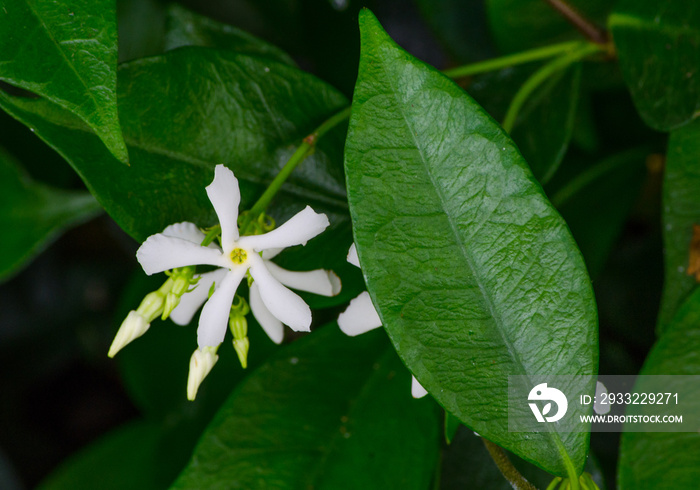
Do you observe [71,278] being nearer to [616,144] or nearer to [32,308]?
[32,308]

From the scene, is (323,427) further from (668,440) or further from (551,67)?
(551,67)

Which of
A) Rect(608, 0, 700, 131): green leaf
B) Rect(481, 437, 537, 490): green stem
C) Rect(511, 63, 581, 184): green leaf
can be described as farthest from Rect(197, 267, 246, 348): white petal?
Rect(608, 0, 700, 131): green leaf

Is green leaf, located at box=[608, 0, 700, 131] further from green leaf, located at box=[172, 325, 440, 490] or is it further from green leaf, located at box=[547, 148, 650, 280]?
green leaf, located at box=[172, 325, 440, 490]

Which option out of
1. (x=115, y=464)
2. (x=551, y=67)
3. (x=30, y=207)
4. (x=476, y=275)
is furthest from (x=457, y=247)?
(x=115, y=464)

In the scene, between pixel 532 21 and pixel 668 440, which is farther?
pixel 532 21

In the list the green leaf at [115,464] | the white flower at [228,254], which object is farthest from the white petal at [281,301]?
the green leaf at [115,464]

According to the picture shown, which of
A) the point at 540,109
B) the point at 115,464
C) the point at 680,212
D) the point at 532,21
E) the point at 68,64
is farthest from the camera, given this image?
the point at 115,464

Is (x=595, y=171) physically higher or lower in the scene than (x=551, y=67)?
lower
